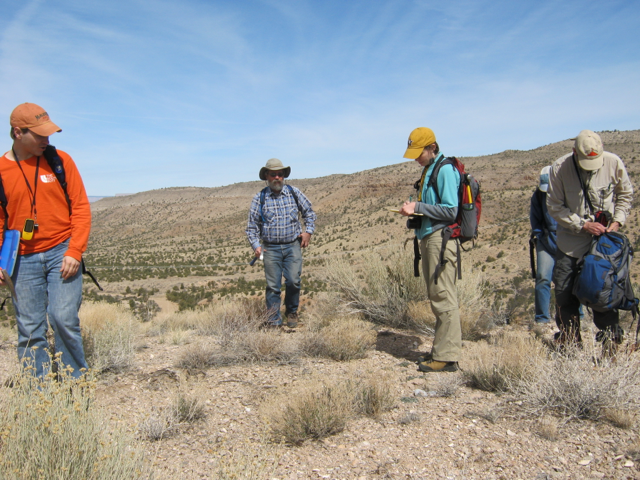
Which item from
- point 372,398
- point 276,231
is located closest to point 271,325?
point 276,231

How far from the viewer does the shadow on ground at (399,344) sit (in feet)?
15.7

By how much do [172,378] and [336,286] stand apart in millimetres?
3487

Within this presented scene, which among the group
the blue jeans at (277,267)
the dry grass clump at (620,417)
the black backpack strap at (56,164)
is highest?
the black backpack strap at (56,164)

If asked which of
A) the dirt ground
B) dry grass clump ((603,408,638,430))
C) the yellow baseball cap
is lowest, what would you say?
the dirt ground

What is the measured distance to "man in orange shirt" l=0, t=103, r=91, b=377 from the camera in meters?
2.98

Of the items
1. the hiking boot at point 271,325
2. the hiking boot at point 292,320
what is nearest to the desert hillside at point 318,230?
the hiking boot at point 292,320

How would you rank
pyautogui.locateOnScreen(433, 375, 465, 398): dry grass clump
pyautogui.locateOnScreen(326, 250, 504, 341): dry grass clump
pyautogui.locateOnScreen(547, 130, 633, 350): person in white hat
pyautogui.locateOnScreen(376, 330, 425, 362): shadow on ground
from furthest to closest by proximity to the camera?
pyautogui.locateOnScreen(326, 250, 504, 341): dry grass clump
pyautogui.locateOnScreen(376, 330, 425, 362): shadow on ground
pyautogui.locateOnScreen(433, 375, 465, 398): dry grass clump
pyautogui.locateOnScreen(547, 130, 633, 350): person in white hat

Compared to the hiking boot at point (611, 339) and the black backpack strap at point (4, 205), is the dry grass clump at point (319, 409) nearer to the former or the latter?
the hiking boot at point (611, 339)

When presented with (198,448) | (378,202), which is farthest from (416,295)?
A: (378,202)

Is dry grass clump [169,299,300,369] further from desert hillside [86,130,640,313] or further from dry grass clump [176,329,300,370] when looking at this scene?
desert hillside [86,130,640,313]

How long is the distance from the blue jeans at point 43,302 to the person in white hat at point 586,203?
359cm

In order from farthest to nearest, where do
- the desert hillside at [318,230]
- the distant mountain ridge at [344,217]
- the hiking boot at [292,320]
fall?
1. the distant mountain ridge at [344,217]
2. the desert hillside at [318,230]
3. the hiking boot at [292,320]

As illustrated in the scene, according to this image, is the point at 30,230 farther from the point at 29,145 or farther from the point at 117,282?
the point at 117,282

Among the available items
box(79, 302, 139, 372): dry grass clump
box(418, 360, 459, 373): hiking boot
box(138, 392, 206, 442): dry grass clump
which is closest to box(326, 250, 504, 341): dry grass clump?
box(418, 360, 459, 373): hiking boot
